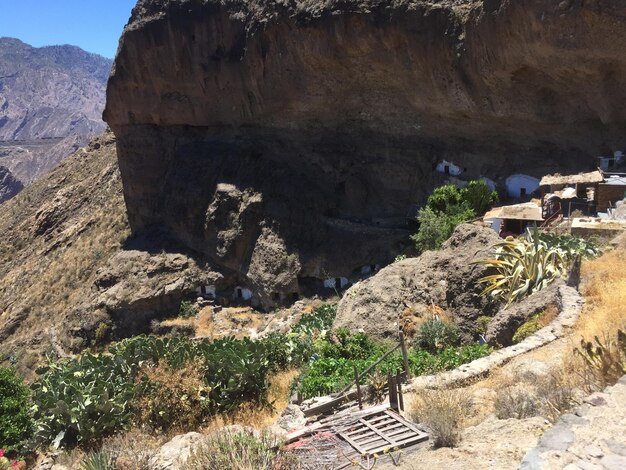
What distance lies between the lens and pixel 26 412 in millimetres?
8469

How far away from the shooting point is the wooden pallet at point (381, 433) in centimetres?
Result: 548

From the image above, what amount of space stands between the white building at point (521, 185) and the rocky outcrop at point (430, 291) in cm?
931

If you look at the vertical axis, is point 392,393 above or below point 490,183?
below

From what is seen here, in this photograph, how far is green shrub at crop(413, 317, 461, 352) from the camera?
32.7 ft

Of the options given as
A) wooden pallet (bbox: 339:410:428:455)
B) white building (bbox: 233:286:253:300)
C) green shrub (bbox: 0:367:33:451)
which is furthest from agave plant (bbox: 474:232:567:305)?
white building (bbox: 233:286:253:300)

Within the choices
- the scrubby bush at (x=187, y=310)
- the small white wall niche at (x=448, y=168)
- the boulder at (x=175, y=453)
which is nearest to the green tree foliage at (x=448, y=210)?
the small white wall niche at (x=448, y=168)

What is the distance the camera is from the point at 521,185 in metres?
21.0

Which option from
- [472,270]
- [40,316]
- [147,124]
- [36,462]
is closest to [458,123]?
[472,270]

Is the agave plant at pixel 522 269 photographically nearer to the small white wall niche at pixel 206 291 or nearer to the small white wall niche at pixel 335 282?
the small white wall niche at pixel 335 282

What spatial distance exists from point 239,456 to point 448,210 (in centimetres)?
1563

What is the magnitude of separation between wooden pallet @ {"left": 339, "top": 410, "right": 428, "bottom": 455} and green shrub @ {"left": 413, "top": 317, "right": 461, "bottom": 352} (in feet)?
13.1

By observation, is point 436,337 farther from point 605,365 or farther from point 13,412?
point 13,412

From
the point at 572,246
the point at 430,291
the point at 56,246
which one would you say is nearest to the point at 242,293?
the point at 430,291

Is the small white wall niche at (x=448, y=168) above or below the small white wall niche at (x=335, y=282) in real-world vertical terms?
above
